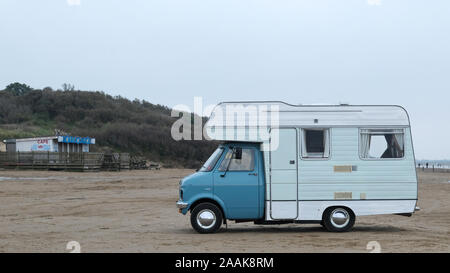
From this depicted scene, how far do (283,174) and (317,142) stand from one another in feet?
3.95

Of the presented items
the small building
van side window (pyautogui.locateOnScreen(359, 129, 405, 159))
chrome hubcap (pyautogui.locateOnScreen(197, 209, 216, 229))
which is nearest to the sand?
chrome hubcap (pyautogui.locateOnScreen(197, 209, 216, 229))

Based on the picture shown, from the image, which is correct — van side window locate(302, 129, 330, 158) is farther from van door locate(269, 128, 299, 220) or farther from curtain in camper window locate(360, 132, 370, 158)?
curtain in camper window locate(360, 132, 370, 158)

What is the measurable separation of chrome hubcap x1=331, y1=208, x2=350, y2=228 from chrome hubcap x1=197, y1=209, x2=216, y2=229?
9.56 feet

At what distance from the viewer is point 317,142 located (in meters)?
14.2

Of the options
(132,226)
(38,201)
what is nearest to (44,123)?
(38,201)

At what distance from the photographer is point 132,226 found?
15680mm

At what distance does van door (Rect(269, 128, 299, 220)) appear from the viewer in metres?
13.8

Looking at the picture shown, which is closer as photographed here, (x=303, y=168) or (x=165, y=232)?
(x=303, y=168)

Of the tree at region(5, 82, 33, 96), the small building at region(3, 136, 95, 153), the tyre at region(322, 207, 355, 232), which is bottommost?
the tyre at region(322, 207, 355, 232)

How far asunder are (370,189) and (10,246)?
27.4 ft

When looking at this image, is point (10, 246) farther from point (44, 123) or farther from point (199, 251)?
point (44, 123)

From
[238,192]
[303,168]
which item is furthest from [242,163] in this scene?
[303,168]

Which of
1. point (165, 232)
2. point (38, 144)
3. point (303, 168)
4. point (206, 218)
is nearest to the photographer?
point (206, 218)

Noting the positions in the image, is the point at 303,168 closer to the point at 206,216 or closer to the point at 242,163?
the point at 242,163
